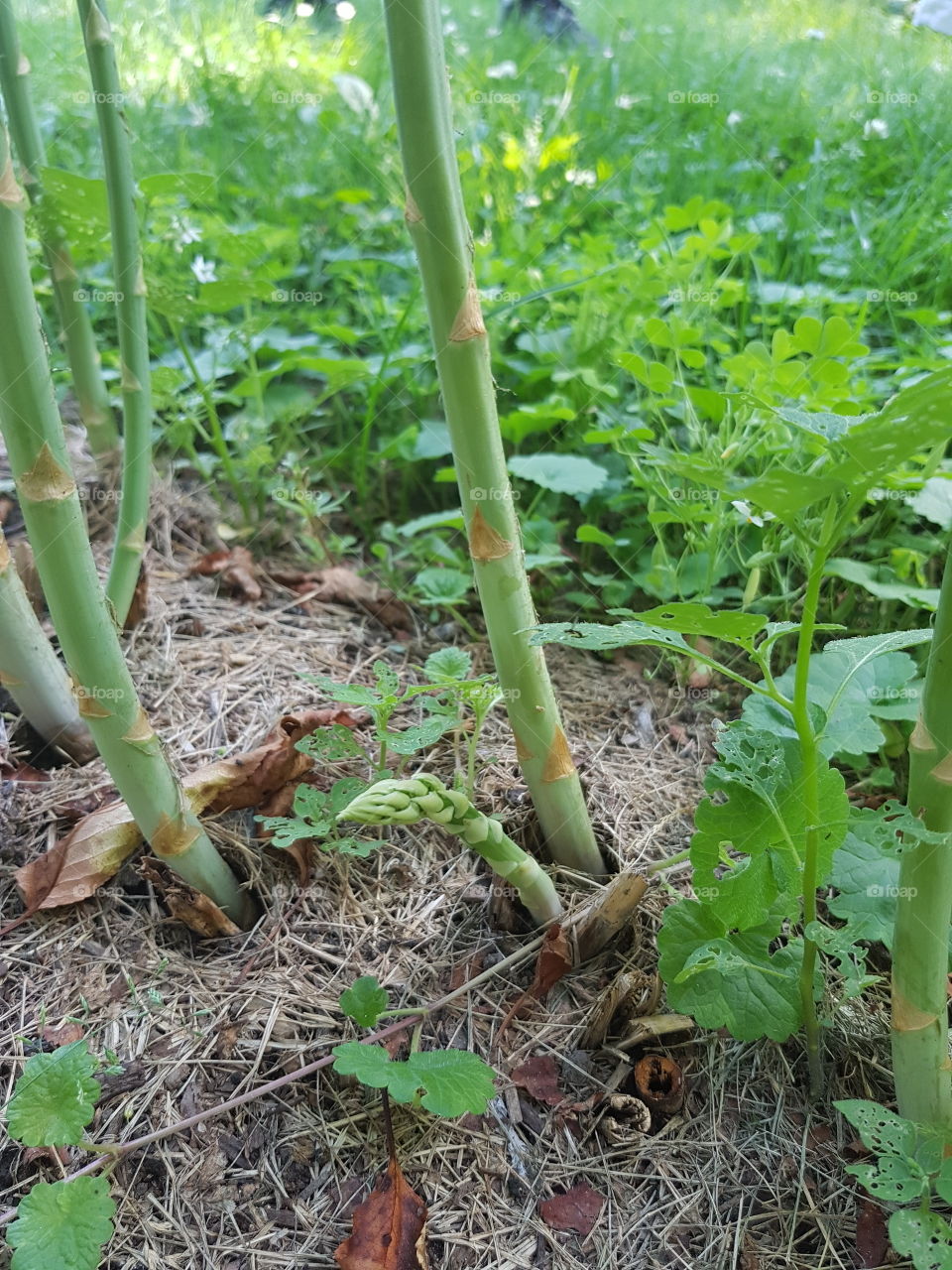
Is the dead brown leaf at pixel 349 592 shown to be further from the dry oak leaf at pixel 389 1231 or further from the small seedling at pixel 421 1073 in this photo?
the dry oak leaf at pixel 389 1231

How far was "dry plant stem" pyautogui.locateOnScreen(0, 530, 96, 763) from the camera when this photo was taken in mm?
1292

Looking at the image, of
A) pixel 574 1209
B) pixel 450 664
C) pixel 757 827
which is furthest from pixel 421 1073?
pixel 450 664

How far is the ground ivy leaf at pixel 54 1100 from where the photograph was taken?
0.89 metres

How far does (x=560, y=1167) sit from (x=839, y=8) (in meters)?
4.76

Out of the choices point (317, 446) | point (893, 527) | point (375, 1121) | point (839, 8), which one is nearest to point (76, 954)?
point (375, 1121)

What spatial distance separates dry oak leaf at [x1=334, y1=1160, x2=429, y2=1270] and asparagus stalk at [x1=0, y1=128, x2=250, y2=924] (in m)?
0.45

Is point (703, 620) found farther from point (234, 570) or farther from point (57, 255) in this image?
point (57, 255)

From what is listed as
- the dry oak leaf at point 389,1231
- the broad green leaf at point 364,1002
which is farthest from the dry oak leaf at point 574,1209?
the broad green leaf at point 364,1002

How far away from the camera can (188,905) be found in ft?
3.88

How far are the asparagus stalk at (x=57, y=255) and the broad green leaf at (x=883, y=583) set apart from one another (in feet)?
4.99

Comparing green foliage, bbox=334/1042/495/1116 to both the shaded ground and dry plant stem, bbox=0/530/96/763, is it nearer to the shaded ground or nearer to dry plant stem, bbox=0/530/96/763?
the shaded ground

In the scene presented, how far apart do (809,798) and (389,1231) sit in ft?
2.16

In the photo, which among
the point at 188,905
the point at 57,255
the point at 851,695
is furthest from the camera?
the point at 57,255

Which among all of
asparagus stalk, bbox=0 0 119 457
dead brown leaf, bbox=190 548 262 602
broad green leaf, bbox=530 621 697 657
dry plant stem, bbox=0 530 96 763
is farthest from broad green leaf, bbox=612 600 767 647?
asparagus stalk, bbox=0 0 119 457
